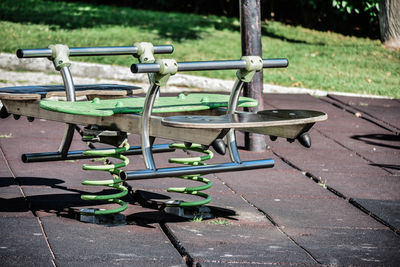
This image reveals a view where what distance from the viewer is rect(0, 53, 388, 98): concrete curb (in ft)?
35.4

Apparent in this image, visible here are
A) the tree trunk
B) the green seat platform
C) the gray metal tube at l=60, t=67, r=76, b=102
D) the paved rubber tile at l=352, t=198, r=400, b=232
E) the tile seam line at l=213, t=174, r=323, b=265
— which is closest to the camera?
the tile seam line at l=213, t=174, r=323, b=265

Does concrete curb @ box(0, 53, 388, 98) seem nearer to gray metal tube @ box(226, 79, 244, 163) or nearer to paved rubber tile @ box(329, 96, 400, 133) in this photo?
paved rubber tile @ box(329, 96, 400, 133)

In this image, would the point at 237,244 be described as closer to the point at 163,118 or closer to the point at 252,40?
the point at 163,118

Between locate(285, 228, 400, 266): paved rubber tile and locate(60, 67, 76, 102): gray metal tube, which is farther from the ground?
locate(60, 67, 76, 102): gray metal tube

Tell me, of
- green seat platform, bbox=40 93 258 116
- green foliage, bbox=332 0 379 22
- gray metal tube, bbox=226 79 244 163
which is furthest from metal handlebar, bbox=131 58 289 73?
green foliage, bbox=332 0 379 22

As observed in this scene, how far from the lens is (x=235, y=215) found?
5277mm

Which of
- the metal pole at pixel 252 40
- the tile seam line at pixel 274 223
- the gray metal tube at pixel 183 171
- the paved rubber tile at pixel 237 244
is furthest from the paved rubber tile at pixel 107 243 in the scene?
the metal pole at pixel 252 40

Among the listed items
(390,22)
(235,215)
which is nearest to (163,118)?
(235,215)

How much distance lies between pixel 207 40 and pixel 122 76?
11.7ft

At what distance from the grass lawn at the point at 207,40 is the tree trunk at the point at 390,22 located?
0.80ft

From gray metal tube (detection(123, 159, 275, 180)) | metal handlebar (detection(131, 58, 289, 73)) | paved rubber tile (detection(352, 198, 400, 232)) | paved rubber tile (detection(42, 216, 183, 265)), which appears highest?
metal handlebar (detection(131, 58, 289, 73))

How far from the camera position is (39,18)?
15.2m

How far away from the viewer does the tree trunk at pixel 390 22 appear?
1458 centimetres

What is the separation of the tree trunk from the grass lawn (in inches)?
9.6
